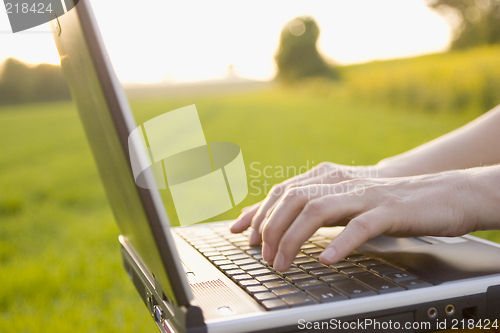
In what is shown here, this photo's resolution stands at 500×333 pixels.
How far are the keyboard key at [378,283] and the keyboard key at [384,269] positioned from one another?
1cm

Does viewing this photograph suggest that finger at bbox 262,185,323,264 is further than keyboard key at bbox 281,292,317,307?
Yes

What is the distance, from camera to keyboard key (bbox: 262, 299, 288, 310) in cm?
35

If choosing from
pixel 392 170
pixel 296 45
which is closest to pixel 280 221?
pixel 392 170

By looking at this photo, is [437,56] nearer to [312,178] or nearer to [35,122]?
[312,178]

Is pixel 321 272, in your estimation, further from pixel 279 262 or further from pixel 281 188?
pixel 281 188

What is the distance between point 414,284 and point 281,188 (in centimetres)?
33

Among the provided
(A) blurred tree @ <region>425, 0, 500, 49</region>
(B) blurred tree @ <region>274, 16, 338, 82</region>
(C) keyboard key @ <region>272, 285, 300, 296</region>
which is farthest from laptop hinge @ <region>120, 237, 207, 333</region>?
(B) blurred tree @ <region>274, 16, 338, 82</region>

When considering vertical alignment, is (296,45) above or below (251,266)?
above

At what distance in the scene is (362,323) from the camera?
35 centimetres

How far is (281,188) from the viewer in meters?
0.69

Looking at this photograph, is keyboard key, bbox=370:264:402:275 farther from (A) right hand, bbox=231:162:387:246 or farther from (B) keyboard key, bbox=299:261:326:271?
(A) right hand, bbox=231:162:387:246

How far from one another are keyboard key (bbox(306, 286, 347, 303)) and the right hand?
20 centimetres

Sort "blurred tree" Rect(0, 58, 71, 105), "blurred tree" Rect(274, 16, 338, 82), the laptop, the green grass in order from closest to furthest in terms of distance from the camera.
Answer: the laptop → the green grass → "blurred tree" Rect(0, 58, 71, 105) → "blurred tree" Rect(274, 16, 338, 82)

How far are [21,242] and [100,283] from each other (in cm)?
77
